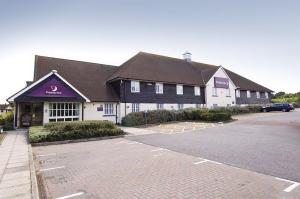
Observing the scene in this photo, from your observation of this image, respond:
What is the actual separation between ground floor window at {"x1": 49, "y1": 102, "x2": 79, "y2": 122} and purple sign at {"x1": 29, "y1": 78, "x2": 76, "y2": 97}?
151 centimetres

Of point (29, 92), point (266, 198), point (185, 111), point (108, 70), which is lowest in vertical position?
point (266, 198)

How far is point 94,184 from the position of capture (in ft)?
22.2

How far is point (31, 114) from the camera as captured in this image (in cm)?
2255

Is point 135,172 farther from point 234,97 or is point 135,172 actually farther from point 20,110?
point 234,97

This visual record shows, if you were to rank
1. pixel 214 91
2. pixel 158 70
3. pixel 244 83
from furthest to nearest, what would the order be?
pixel 244 83, pixel 214 91, pixel 158 70

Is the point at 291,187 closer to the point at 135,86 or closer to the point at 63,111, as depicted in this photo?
the point at 63,111

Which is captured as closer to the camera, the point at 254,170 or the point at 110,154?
the point at 254,170

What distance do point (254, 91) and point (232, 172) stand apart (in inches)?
1648

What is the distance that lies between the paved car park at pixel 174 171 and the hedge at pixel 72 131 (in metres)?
2.21

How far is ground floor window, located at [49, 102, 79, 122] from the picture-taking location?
22.5m

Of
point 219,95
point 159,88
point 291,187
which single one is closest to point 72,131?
point 291,187

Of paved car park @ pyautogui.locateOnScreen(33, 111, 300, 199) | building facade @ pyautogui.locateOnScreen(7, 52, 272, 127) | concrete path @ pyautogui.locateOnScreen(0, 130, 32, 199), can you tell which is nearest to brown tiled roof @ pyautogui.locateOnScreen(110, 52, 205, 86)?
building facade @ pyautogui.locateOnScreen(7, 52, 272, 127)

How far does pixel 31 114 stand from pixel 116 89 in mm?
9582

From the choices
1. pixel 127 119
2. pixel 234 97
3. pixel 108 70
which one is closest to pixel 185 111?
pixel 127 119
